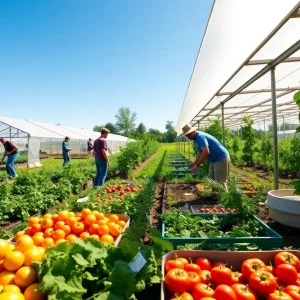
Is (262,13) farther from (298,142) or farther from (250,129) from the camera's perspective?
(250,129)

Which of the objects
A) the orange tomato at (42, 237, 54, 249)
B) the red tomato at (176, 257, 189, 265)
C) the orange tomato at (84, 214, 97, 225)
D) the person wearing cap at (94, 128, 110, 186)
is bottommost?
the red tomato at (176, 257, 189, 265)

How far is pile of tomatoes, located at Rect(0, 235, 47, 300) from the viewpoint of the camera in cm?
169

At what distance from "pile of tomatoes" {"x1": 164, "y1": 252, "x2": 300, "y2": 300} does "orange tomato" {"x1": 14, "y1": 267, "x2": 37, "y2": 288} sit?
950 mm

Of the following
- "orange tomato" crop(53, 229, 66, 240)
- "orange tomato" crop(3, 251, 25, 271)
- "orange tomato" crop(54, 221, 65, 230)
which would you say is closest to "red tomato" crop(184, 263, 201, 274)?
"orange tomato" crop(3, 251, 25, 271)

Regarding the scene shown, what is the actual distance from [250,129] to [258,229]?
42.5ft

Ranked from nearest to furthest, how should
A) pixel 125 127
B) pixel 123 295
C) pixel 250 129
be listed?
pixel 123 295 → pixel 250 129 → pixel 125 127

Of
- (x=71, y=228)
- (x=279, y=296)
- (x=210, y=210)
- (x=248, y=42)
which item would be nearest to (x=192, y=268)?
(x=279, y=296)

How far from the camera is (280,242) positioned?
3.09 meters

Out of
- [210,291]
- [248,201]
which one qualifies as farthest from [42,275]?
[248,201]

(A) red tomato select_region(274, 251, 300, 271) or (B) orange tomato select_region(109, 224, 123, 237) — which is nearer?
(A) red tomato select_region(274, 251, 300, 271)

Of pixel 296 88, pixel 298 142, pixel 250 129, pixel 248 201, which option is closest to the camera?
pixel 248 201

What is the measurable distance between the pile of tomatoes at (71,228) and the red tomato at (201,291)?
1196 mm

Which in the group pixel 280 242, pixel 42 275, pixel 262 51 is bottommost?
pixel 280 242

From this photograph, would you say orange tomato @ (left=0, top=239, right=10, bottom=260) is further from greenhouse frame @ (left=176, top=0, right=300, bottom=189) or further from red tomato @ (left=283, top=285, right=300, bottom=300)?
greenhouse frame @ (left=176, top=0, right=300, bottom=189)
